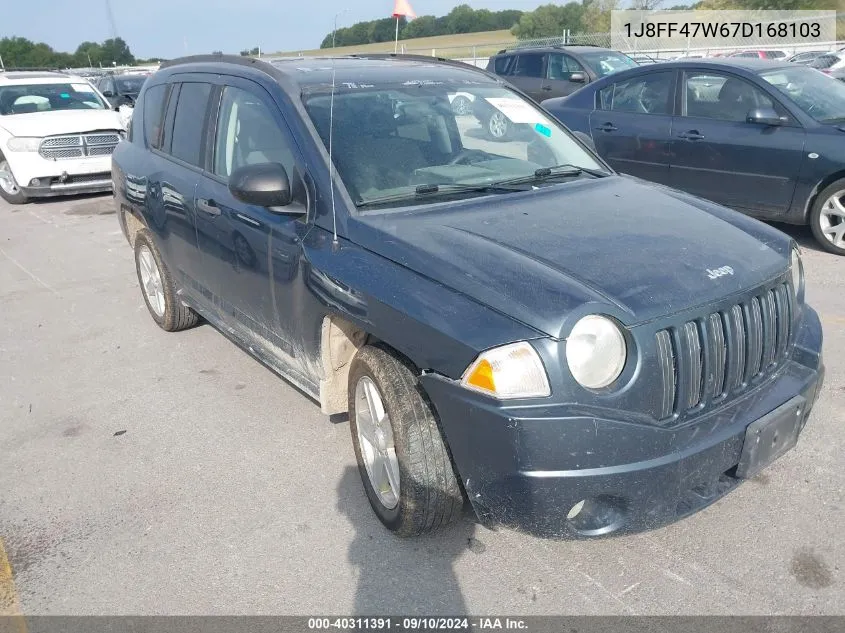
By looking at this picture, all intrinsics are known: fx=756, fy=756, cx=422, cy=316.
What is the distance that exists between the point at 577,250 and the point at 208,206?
2.17 m

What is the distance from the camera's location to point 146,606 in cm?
283

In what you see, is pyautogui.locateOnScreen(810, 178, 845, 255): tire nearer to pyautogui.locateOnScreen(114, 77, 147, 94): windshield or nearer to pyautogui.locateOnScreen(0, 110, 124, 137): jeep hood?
pyautogui.locateOnScreen(0, 110, 124, 137): jeep hood

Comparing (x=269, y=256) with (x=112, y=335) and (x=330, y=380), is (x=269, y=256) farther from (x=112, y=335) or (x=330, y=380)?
(x=112, y=335)

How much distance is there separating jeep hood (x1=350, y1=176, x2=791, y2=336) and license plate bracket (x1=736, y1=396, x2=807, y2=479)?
0.47m

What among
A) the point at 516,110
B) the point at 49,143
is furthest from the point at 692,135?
the point at 49,143

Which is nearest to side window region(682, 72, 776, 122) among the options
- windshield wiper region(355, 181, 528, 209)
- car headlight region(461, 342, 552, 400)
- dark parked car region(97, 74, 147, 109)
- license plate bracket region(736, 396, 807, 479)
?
windshield wiper region(355, 181, 528, 209)

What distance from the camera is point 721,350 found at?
265 centimetres

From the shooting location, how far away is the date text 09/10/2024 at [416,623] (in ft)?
8.72

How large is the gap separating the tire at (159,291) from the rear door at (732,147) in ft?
16.0

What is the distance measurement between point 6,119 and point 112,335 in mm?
6914

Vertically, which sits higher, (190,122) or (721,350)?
(190,122)

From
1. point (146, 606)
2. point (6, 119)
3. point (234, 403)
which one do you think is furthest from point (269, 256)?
point (6, 119)

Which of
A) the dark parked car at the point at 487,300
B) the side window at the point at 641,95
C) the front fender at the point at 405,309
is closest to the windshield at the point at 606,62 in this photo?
the side window at the point at 641,95

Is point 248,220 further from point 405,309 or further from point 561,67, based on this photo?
point 561,67
